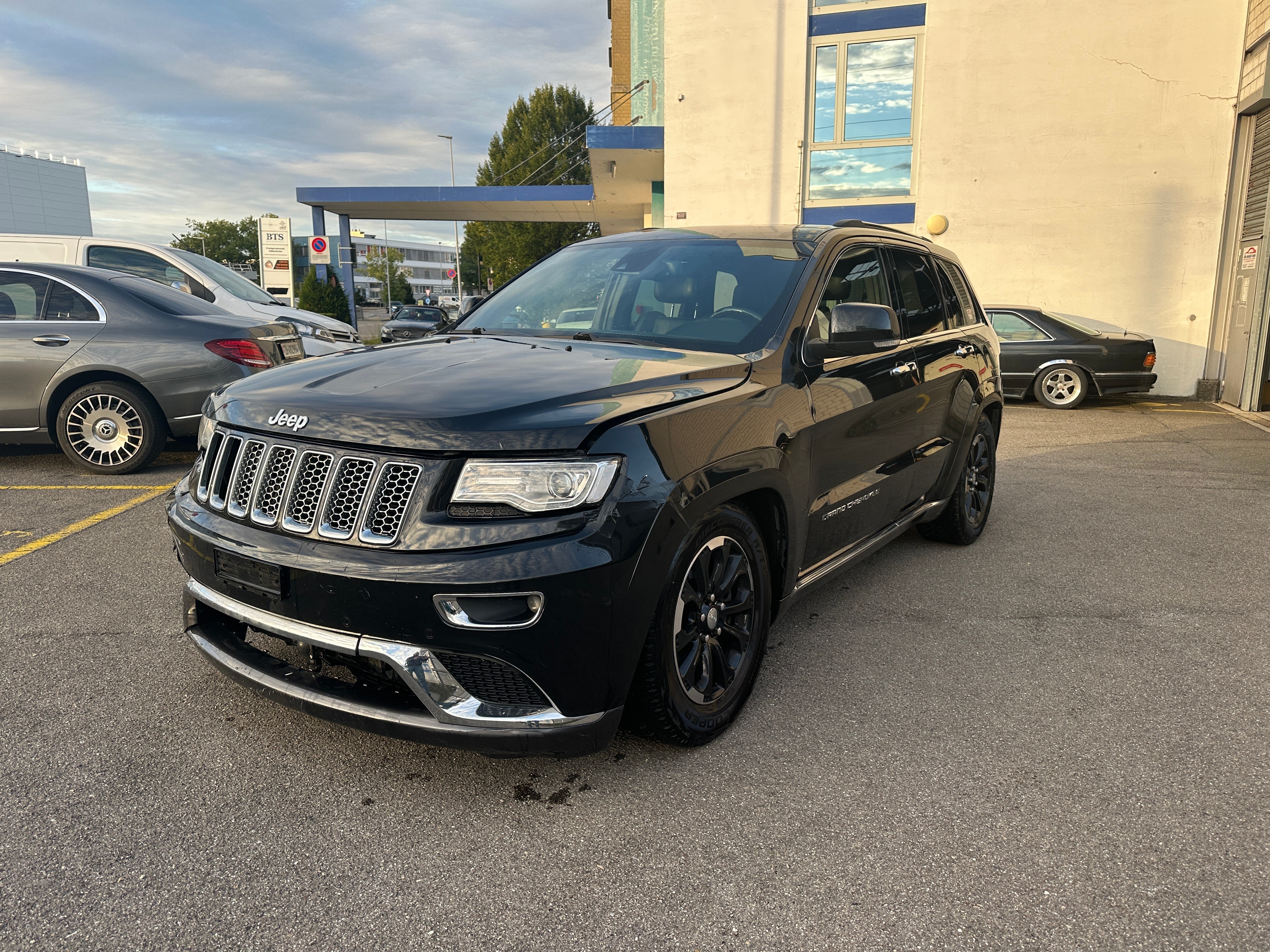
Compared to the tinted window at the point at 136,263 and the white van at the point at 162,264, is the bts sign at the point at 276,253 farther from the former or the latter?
the tinted window at the point at 136,263

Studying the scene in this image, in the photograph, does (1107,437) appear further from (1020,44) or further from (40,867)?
(40,867)

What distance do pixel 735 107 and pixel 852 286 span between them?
1295 centimetres

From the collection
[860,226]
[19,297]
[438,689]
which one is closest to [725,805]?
[438,689]

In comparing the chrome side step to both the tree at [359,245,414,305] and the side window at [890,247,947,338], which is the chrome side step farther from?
the tree at [359,245,414,305]

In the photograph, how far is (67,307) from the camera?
697 cm

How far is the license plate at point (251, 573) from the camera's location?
2520 mm

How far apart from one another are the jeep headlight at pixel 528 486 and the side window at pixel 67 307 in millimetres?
6021

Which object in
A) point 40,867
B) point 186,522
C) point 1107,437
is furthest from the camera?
point 1107,437

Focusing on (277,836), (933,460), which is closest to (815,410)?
(933,460)

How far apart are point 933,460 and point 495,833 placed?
310cm

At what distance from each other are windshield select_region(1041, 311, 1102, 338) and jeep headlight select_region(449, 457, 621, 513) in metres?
11.8

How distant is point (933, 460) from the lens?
4.66 metres

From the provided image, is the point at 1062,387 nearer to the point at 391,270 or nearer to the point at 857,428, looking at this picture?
the point at 857,428

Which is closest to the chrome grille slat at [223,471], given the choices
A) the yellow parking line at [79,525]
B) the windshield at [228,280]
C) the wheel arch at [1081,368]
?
the yellow parking line at [79,525]
